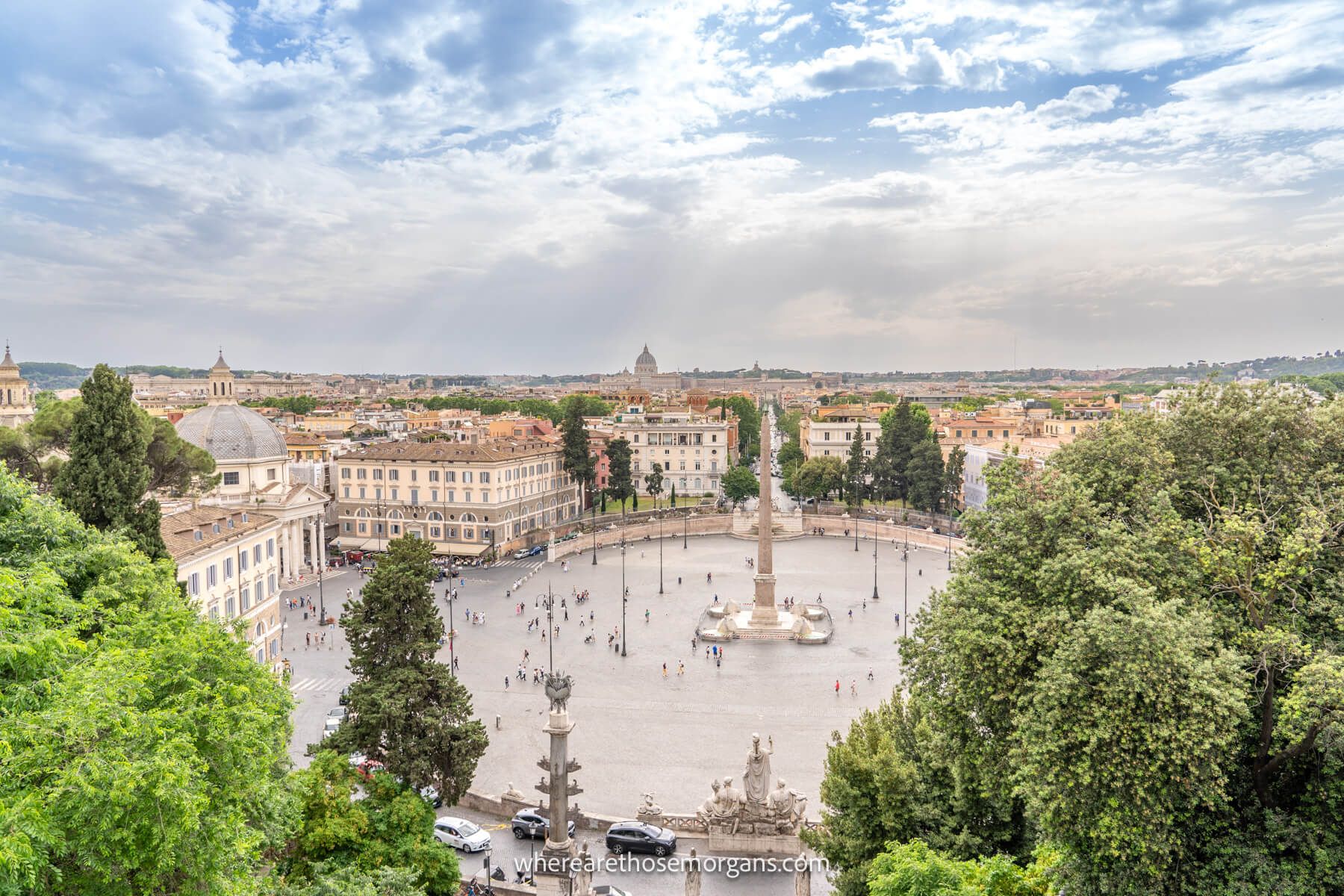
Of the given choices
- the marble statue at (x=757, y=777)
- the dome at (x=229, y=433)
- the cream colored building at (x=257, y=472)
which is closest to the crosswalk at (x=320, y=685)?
the cream colored building at (x=257, y=472)

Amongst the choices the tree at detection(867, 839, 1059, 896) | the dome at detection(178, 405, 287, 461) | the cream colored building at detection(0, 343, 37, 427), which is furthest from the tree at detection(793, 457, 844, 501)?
the tree at detection(867, 839, 1059, 896)

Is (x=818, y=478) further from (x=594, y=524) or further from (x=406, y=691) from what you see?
(x=406, y=691)

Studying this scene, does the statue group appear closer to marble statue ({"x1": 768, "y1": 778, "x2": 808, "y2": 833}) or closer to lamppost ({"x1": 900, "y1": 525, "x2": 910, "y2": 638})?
marble statue ({"x1": 768, "y1": 778, "x2": 808, "y2": 833})

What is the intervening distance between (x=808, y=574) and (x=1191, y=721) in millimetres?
45123

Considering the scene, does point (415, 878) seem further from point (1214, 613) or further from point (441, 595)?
point (441, 595)

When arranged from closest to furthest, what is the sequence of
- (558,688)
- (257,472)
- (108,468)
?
(558,688), (108,468), (257,472)

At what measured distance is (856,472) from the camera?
7800cm

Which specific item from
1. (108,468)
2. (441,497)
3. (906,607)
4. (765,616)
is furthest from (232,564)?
(906,607)

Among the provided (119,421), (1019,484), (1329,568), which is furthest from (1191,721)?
(119,421)

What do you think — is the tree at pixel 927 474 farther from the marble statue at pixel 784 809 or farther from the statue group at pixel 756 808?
the statue group at pixel 756 808

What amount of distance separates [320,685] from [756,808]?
66.4ft

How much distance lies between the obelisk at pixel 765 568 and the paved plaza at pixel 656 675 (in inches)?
101

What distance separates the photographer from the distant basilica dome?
53000 millimetres

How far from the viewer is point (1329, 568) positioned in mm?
13602
